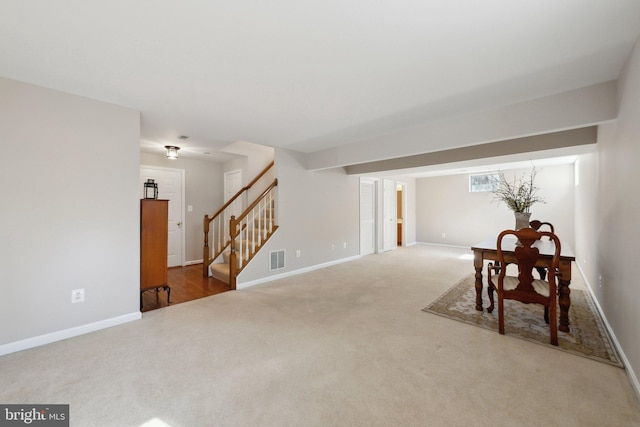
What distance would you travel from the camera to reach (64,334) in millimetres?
2451

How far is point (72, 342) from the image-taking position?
239 centimetres

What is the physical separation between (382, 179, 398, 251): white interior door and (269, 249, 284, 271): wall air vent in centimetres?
356

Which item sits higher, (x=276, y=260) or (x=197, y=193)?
(x=197, y=193)

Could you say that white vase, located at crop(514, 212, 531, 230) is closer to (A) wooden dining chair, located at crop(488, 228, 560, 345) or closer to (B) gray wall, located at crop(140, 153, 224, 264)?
(A) wooden dining chair, located at crop(488, 228, 560, 345)

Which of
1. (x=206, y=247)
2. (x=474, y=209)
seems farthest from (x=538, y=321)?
(x=474, y=209)

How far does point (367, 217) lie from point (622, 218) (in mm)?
4847

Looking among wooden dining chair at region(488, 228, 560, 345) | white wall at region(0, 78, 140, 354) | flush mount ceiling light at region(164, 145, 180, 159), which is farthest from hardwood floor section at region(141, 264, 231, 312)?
wooden dining chair at region(488, 228, 560, 345)

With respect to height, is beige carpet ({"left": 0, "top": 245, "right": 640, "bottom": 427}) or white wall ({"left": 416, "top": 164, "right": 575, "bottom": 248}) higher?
white wall ({"left": 416, "top": 164, "right": 575, "bottom": 248})

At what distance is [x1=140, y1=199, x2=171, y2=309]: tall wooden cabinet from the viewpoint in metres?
3.22

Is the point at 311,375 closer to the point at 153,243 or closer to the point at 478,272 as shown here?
the point at 478,272

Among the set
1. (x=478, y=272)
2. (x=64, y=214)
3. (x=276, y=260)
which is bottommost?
(x=276, y=260)

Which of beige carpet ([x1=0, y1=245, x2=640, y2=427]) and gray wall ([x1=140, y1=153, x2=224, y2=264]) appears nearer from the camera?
beige carpet ([x1=0, y1=245, x2=640, y2=427])

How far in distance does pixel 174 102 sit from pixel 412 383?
329cm

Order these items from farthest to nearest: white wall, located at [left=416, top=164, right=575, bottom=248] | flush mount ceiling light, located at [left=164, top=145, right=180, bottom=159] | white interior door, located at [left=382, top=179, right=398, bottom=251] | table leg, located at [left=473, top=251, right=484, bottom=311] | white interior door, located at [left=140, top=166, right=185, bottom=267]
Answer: white interior door, located at [left=382, top=179, right=398, bottom=251] < white wall, located at [left=416, top=164, right=575, bottom=248] < white interior door, located at [left=140, top=166, right=185, bottom=267] < flush mount ceiling light, located at [left=164, top=145, right=180, bottom=159] < table leg, located at [left=473, top=251, right=484, bottom=311]
